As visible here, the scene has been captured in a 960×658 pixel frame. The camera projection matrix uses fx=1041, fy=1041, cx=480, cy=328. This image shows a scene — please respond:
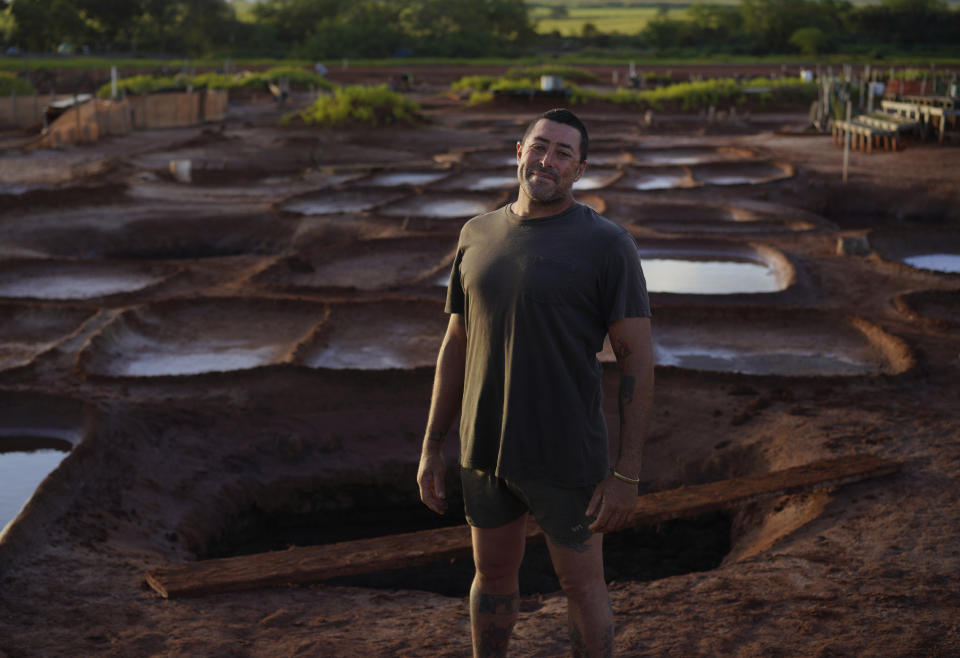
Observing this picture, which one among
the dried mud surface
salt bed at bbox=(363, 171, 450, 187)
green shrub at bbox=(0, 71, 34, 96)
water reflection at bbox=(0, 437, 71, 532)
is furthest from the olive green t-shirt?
green shrub at bbox=(0, 71, 34, 96)

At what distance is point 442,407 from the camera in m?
2.94

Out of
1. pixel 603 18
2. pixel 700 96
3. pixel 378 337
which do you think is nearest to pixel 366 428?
pixel 378 337

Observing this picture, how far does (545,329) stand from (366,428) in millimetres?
4093

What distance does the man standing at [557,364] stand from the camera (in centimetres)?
261

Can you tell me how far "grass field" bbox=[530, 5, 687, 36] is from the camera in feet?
332

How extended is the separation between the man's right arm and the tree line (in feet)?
174

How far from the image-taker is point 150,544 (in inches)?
200

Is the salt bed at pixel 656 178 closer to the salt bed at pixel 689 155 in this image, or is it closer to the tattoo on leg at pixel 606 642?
the salt bed at pixel 689 155

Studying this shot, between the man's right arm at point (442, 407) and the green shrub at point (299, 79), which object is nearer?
the man's right arm at point (442, 407)

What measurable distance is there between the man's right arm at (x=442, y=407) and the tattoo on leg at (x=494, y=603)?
0.27 metres

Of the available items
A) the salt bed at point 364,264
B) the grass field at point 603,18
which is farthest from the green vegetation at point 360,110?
the grass field at point 603,18

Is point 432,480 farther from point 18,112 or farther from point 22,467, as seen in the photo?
point 18,112

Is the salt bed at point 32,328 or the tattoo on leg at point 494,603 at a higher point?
the tattoo on leg at point 494,603

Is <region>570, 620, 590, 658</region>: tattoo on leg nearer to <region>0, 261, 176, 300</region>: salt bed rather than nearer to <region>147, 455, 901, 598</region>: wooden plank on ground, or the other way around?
<region>147, 455, 901, 598</region>: wooden plank on ground
